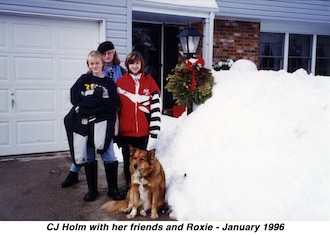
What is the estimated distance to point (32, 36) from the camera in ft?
21.0

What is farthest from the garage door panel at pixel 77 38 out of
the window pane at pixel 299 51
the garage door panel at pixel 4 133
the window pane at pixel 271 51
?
the window pane at pixel 299 51

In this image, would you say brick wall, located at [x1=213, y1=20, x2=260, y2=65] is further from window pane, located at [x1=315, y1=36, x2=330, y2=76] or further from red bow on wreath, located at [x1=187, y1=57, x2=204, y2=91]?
red bow on wreath, located at [x1=187, y1=57, x2=204, y2=91]

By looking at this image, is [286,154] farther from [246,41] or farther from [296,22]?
[296,22]

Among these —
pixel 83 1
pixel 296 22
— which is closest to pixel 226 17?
pixel 296 22

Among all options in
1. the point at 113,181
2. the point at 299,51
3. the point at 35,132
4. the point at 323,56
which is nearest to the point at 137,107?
the point at 113,181

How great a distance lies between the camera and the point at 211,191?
3.71 m

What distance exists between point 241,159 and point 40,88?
426 centimetres

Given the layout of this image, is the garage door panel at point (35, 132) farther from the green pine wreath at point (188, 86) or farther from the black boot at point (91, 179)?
the green pine wreath at point (188, 86)

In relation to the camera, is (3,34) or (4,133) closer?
(3,34)

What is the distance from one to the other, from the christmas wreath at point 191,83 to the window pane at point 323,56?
6.99 metres

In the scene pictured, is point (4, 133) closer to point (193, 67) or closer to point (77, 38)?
point (77, 38)

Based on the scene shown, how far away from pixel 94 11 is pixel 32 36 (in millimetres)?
1249

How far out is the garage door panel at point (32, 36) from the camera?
627 cm

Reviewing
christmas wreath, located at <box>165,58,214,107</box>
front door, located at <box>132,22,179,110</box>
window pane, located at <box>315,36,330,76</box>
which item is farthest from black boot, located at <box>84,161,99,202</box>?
window pane, located at <box>315,36,330,76</box>
